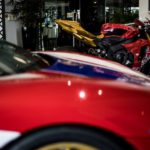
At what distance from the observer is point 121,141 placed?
272 centimetres

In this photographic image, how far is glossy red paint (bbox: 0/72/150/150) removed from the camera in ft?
8.64

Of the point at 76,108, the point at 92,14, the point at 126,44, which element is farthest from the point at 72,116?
the point at 92,14

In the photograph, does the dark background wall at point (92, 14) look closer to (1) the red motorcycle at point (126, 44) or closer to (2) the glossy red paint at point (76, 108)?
(1) the red motorcycle at point (126, 44)

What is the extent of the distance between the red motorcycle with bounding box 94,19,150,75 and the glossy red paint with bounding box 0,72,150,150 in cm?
485

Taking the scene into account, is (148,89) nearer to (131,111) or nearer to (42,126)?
(131,111)

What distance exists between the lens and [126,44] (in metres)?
7.84

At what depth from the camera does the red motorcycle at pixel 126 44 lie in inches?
305

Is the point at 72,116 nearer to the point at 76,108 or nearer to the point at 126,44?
the point at 76,108

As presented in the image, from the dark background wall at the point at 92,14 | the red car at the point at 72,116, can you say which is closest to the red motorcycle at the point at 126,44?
the dark background wall at the point at 92,14

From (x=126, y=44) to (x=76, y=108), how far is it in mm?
5323

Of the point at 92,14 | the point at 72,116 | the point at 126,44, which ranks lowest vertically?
the point at 126,44

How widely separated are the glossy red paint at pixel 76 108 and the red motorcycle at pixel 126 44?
4849 mm

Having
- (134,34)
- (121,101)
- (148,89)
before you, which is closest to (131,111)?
(121,101)

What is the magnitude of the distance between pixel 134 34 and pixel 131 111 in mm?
5360
